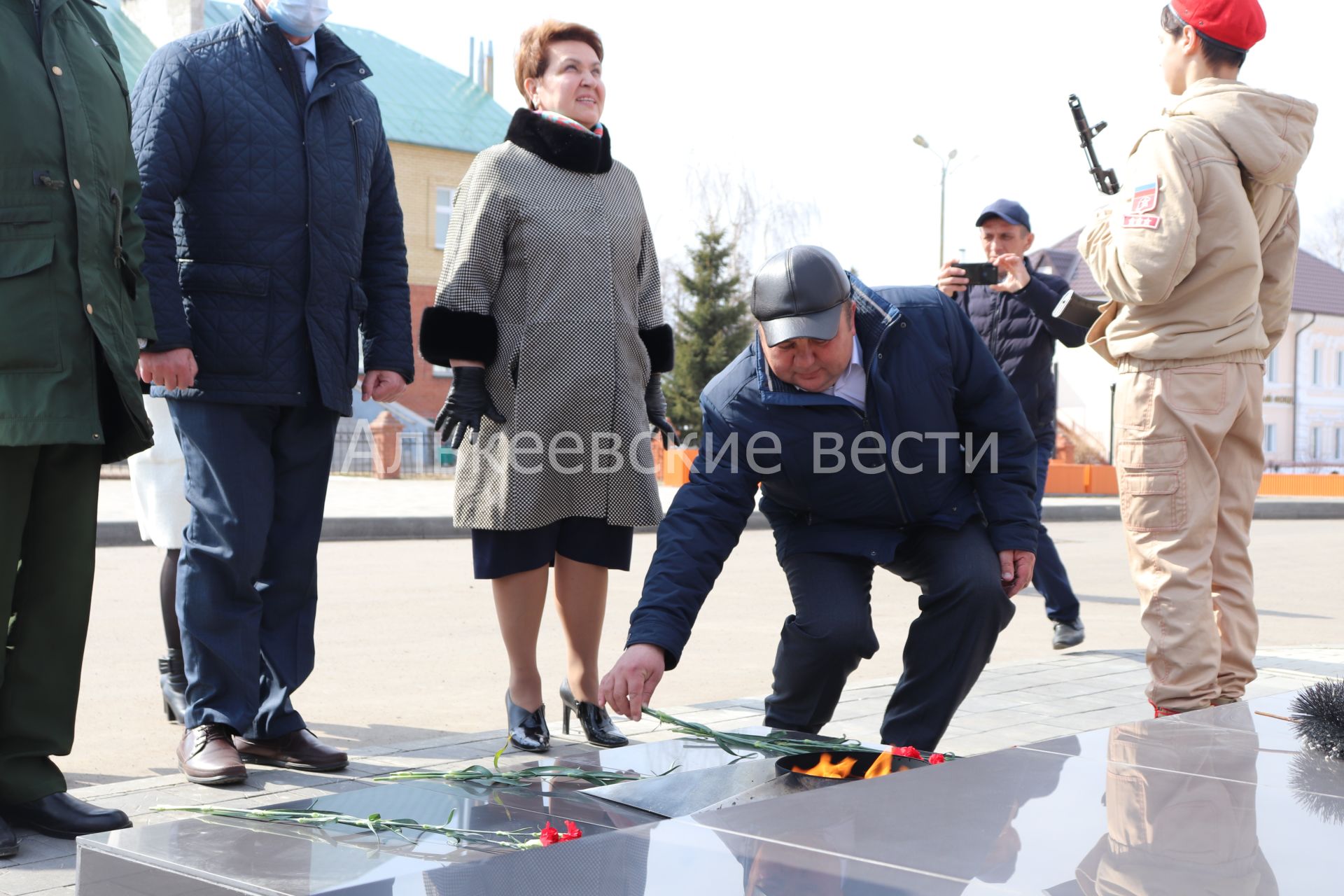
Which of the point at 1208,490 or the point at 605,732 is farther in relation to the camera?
the point at 605,732

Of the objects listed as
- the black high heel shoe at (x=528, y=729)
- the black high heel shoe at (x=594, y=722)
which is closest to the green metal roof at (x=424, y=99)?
the black high heel shoe at (x=594, y=722)

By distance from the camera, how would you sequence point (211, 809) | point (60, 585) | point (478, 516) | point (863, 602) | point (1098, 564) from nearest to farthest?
point (211, 809), point (60, 585), point (863, 602), point (478, 516), point (1098, 564)

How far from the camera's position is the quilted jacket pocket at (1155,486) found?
13.8ft

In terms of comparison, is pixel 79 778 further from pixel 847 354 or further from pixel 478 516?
pixel 847 354

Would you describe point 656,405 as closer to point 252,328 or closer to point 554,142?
point 554,142

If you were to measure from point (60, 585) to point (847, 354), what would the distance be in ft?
6.58

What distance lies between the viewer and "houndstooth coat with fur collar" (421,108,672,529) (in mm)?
4551

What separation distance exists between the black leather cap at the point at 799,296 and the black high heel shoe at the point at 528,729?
165 cm

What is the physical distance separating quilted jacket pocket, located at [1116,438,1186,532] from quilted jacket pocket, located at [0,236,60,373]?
2.89 m

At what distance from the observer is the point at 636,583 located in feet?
33.6

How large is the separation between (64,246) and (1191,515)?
3.11 m

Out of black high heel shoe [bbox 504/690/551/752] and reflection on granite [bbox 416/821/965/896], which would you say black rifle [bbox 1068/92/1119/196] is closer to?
black high heel shoe [bbox 504/690/551/752]

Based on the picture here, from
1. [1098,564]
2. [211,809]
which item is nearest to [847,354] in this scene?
[211,809]

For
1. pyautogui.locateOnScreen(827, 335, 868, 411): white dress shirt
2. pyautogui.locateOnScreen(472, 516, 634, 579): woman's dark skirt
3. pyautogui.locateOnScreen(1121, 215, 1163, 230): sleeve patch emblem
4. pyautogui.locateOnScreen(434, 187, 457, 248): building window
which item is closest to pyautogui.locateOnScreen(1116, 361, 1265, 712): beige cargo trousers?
pyautogui.locateOnScreen(1121, 215, 1163, 230): sleeve patch emblem
